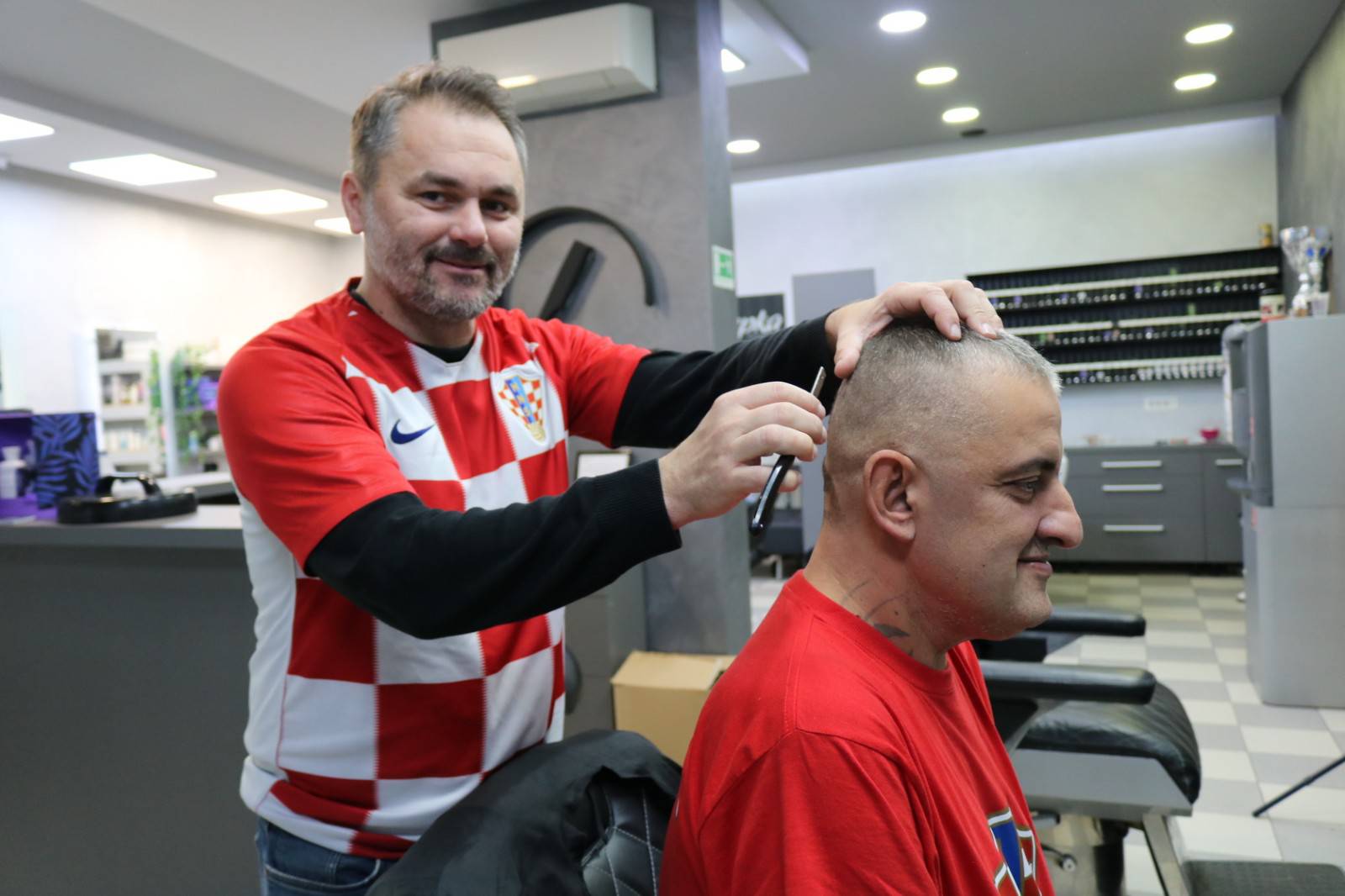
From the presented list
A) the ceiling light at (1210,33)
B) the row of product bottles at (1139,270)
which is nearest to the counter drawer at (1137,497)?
the row of product bottles at (1139,270)

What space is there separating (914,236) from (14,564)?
259 inches

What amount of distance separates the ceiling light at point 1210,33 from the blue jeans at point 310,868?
552 centimetres

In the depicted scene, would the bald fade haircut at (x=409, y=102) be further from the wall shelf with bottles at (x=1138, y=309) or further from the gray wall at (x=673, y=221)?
the wall shelf with bottles at (x=1138, y=309)

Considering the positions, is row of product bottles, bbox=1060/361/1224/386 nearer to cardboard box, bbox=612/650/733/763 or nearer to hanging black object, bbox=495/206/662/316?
hanging black object, bbox=495/206/662/316

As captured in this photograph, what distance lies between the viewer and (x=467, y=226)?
128cm

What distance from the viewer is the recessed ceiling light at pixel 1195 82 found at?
5.87 metres

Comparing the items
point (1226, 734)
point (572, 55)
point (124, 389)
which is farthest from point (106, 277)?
point (1226, 734)

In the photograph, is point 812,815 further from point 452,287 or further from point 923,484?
point 452,287

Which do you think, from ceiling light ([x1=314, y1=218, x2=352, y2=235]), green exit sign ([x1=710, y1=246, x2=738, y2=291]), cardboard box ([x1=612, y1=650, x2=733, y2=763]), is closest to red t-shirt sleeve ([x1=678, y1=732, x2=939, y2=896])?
cardboard box ([x1=612, y1=650, x2=733, y2=763])

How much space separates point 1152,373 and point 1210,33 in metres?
2.58

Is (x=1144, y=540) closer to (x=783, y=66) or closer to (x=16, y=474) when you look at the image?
(x=783, y=66)

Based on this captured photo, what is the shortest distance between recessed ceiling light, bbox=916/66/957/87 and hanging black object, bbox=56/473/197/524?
4.61m

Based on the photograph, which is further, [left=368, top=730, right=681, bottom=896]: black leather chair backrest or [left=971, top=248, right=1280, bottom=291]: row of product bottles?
[left=971, top=248, right=1280, bottom=291]: row of product bottles

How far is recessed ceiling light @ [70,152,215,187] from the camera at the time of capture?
6773mm
